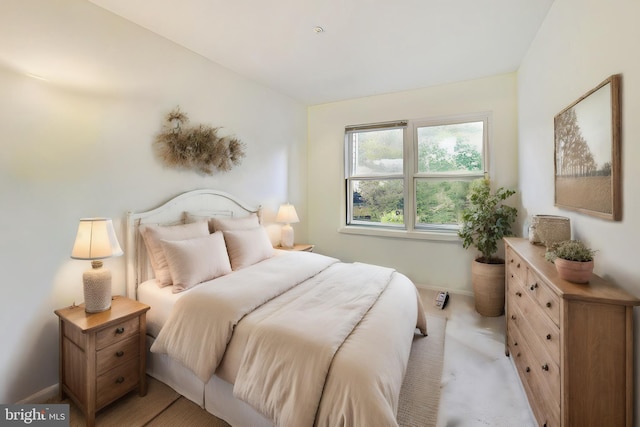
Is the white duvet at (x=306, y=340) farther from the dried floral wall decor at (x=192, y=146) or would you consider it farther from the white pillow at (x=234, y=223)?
the dried floral wall decor at (x=192, y=146)

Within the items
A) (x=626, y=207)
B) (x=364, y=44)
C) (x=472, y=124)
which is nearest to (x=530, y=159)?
(x=472, y=124)

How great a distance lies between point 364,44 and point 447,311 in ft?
9.34

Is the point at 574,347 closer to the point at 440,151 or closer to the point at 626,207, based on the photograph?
the point at 626,207

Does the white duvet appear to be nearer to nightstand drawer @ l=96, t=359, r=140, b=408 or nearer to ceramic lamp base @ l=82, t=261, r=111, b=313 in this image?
nightstand drawer @ l=96, t=359, r=140, b=408

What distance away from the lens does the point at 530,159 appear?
2.65 m

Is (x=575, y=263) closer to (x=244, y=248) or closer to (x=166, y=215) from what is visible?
(x=244, y=248)

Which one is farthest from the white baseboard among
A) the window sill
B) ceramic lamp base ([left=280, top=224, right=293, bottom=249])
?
the window sill

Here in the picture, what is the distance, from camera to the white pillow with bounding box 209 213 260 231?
2740mm

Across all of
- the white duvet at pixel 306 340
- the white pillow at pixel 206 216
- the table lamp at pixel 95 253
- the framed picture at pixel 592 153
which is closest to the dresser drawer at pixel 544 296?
the framed picture at pixel 592 153

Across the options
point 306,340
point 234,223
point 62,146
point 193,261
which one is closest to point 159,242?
point 193,261

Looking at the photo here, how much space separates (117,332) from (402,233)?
317 cm

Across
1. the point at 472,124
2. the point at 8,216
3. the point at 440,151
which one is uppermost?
the point at 472,124

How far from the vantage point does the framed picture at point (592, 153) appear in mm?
1284

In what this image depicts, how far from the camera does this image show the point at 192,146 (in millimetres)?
2592
